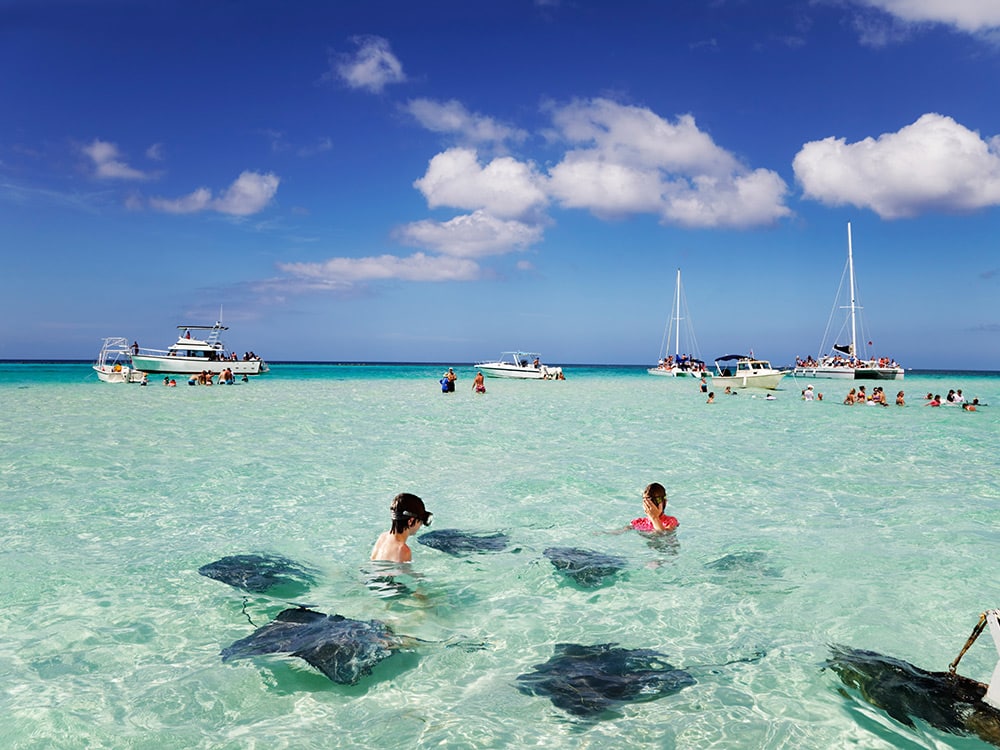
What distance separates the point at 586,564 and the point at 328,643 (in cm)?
362

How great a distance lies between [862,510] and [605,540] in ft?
17.4

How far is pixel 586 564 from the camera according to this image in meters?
8.08

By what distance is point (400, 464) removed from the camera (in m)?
16.2

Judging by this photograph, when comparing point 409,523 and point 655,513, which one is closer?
point 409,523

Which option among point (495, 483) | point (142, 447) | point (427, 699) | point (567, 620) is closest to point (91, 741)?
point (427, 699)

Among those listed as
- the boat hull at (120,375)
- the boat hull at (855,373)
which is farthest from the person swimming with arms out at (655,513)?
the boat hull at (855,373)

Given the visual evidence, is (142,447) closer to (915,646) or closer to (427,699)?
(427,699)

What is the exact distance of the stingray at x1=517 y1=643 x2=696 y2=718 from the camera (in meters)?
4.80

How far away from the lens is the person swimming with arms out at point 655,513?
9.41 metres

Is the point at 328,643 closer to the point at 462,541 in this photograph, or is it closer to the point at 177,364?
the point at 462,541

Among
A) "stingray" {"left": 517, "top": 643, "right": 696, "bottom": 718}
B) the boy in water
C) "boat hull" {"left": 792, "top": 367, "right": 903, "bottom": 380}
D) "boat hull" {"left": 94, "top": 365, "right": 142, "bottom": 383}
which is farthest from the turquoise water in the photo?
"boat hull" {"left": 792, "top": 367, "right": 903, "bottom": 380}

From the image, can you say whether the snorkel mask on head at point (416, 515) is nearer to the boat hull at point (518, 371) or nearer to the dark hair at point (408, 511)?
the dark hair at point (408, 511)

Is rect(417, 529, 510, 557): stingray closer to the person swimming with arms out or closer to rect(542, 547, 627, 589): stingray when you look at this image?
rect(542, 547, 627, 589): stingray

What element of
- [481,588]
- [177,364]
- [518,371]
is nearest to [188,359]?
[177,364]
